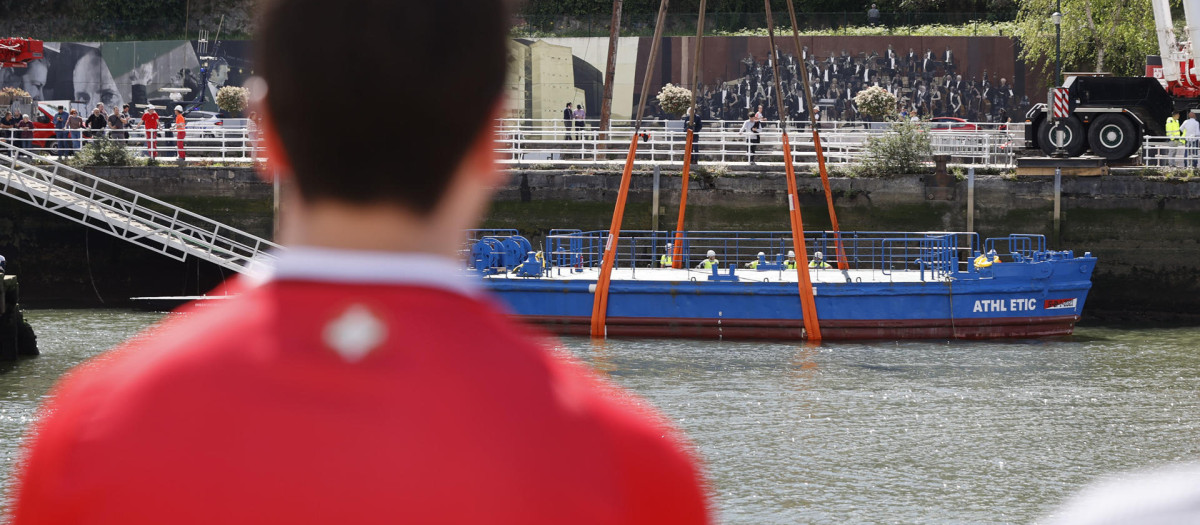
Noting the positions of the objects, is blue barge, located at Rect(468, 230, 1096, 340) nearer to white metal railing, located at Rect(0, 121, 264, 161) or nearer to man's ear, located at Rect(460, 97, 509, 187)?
white metal railing, located at Rect(0, 121, 264, 161)

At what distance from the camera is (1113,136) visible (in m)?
27.2

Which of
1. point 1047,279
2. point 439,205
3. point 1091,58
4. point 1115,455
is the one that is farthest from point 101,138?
point 439,205

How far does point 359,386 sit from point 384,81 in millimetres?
247

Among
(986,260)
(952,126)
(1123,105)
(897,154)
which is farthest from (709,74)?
(986,260)

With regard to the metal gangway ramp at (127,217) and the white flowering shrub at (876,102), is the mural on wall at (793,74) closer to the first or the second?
the white flowering shrub at (876,102)

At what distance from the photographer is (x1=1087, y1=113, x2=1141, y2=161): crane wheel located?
88.4ft

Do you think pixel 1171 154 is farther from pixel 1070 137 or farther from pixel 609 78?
pixel 609 78

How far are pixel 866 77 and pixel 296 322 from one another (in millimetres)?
44906

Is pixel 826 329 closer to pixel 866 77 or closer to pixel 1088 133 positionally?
pixel 1088 133

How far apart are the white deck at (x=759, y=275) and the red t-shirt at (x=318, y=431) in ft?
67.7

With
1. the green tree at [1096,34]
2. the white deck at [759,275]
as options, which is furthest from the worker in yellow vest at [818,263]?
the green tree at [1096,34]

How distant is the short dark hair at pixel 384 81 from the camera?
1.11 metres

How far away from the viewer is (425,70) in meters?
1.13

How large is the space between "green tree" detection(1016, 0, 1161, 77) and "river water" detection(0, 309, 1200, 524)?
17885 millimetres
